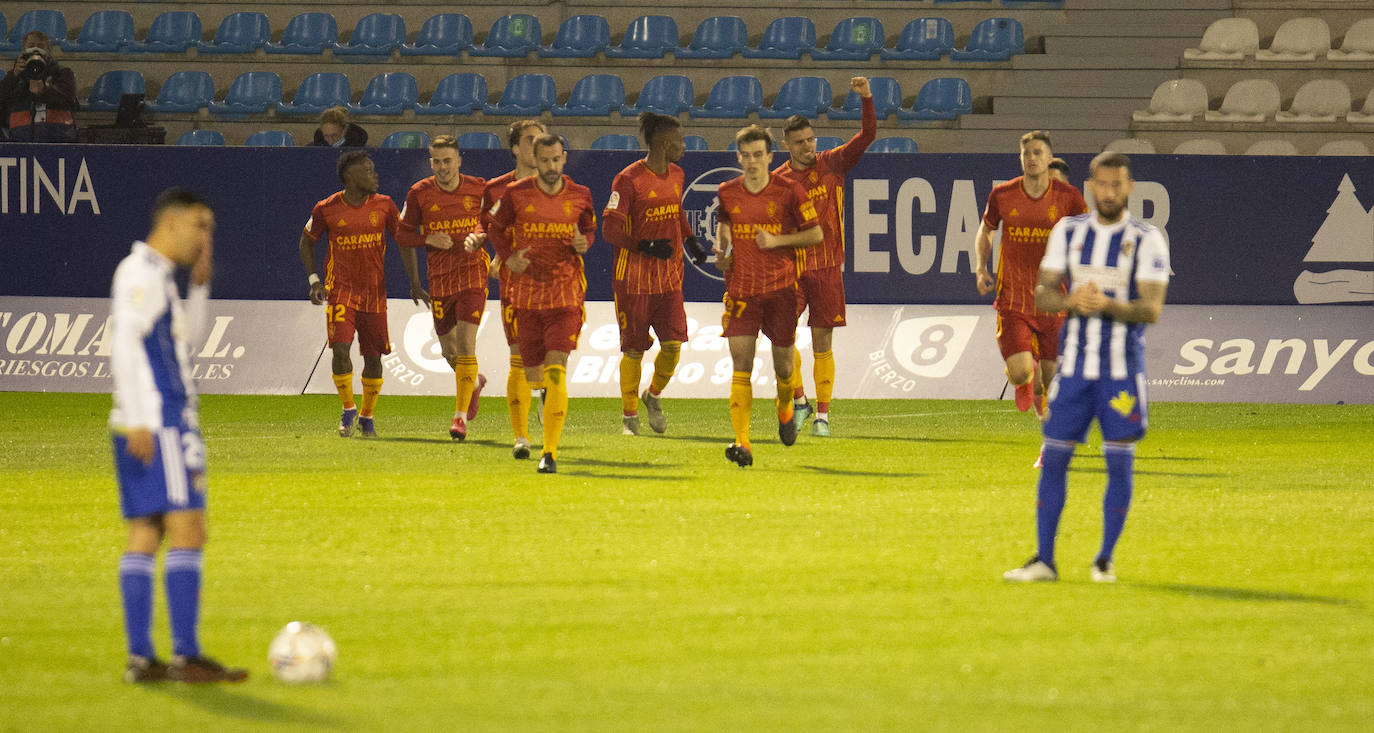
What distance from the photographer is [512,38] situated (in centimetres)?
2388

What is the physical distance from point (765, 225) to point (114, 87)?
14.6 metres

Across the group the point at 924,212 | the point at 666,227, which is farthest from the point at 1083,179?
the point at 666,227

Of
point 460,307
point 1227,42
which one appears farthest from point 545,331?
point 1227,42

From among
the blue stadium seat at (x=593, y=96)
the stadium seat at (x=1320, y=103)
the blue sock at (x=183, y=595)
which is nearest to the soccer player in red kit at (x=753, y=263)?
the blue sock at (x=183, y=595)

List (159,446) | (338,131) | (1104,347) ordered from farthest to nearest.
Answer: (338,131) < (1104,347) < (159,446)

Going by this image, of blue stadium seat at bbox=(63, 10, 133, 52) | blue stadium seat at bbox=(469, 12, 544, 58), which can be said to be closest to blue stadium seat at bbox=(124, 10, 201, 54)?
blue stadium seat at bbox=(63, 10, 133, 52)

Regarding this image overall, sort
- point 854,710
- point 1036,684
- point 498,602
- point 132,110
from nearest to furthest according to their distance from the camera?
point 854,710
point 1036,684
point 498,602
point 132,110

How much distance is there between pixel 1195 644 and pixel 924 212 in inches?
504

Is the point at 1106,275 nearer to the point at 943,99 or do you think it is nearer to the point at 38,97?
the point at 943,99

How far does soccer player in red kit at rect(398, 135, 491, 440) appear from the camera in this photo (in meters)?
13.9

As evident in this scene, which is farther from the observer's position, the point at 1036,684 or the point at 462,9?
the point at 462,9

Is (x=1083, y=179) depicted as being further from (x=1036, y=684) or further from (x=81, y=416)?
(x=1036, y=684)

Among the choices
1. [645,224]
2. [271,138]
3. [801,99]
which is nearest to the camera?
[645,224]

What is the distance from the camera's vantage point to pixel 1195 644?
6.00 m
